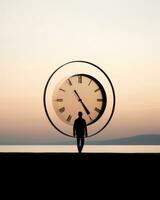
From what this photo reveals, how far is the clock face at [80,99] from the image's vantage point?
10227 mm

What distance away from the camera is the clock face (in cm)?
1023

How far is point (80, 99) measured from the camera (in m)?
10.4
